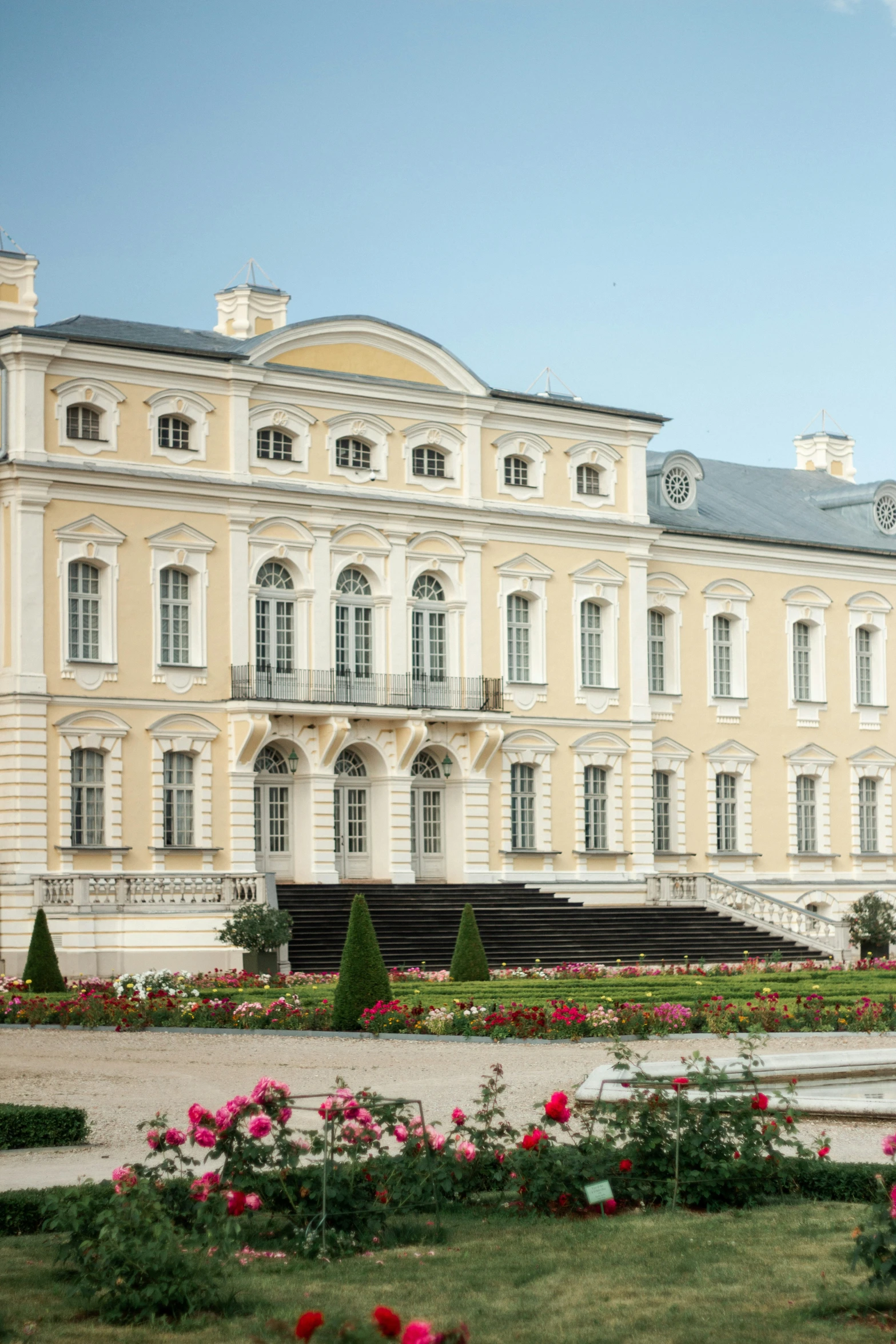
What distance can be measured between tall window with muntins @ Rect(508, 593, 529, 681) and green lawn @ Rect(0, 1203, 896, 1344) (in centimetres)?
2827

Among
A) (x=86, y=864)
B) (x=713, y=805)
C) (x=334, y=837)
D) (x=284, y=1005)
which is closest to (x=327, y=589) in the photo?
(x=334, y=837)

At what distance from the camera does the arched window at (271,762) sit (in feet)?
116

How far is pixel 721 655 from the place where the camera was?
42.3 m

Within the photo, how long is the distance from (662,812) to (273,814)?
382 inches

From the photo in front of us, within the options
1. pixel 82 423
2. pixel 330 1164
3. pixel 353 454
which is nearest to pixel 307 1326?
pixel 330 1164

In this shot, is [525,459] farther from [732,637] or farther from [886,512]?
[886,512]

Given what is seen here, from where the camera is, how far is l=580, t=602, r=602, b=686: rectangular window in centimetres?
3919

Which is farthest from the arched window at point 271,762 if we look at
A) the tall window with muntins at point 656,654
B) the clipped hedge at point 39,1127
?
the clipped hedge at point 39,1127

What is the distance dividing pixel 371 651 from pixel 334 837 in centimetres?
373

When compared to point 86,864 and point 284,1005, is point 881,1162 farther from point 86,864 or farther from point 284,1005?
point 86,864

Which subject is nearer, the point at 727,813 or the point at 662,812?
the point at 662,812

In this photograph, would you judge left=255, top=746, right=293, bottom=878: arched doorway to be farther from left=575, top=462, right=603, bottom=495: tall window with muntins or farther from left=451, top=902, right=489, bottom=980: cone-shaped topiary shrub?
left=575, top=462, right=603, bottom=495: tall window with muntins

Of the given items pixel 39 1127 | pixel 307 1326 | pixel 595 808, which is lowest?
pixel 39 1127

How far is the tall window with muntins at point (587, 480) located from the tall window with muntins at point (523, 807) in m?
6.08
